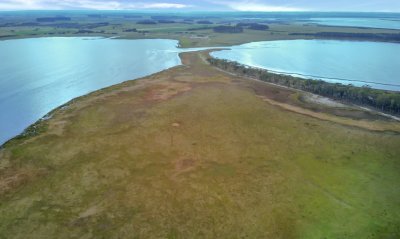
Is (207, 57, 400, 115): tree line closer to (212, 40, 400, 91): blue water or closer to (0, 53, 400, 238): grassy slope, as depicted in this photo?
(0, 53, 400, 238): grassy slope

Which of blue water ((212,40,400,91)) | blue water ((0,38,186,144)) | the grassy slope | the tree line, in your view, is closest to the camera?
the grassy slope

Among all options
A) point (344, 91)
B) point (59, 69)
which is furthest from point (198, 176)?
point (59, 69)

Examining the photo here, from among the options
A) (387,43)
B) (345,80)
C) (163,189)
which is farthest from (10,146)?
(387,43)

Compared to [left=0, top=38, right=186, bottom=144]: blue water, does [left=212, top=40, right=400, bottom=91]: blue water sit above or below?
above

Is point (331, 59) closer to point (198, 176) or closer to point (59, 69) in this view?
point (59, 69)

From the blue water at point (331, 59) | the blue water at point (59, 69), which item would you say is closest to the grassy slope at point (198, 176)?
the blue water at point (59, 69)

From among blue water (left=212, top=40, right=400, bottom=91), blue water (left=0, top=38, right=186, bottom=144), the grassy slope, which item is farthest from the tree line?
blue water (left=0, top=38, right=186, bottom=144)

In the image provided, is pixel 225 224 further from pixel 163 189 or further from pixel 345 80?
pixel 345 80
